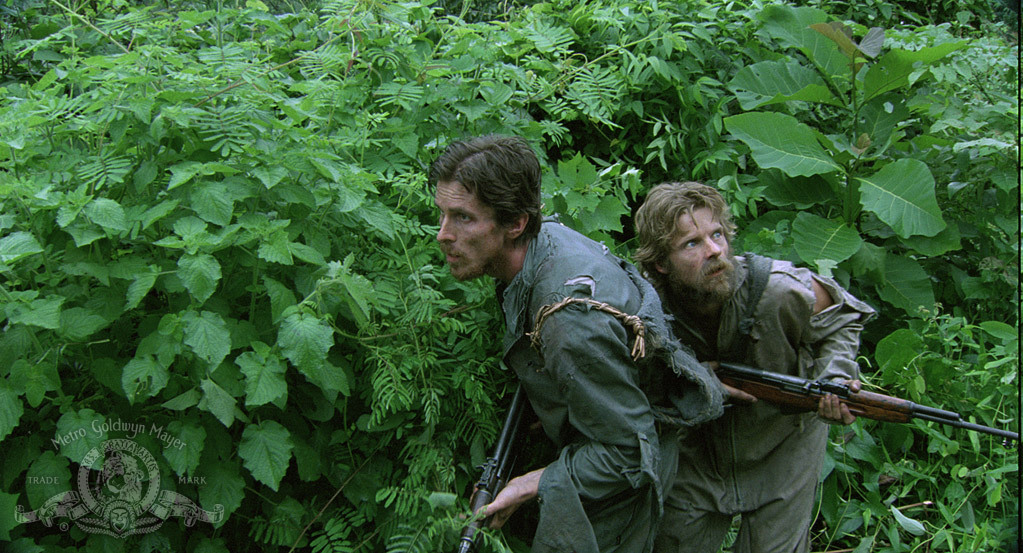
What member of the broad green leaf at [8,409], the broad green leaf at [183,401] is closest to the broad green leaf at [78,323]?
the broad green leaf at [8,409]

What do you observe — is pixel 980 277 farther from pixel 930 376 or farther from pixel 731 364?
pixel 731 364

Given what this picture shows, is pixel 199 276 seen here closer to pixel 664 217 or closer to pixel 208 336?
pixel 208 336

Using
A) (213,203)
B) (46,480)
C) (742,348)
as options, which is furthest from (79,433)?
(742,348)

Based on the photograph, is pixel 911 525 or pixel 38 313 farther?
pixel 911 525

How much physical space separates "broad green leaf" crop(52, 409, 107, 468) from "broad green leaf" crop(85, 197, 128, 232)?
59 cm

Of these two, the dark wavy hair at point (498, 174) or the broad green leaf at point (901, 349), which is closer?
the dark wavy hair at point (498, 174)

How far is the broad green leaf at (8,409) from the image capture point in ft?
7.67

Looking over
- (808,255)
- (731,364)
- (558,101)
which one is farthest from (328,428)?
(808,255)

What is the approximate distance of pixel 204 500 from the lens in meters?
2.58

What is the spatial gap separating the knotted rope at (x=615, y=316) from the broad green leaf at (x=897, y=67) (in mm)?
2740

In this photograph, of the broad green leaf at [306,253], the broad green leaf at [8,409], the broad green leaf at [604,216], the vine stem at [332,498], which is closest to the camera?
the broad green leaf at [8,409]

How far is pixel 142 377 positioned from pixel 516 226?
1.25 metres

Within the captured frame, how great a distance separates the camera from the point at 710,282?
2846 millimetres

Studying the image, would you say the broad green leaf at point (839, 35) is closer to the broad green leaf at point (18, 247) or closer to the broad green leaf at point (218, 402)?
the broad green leaf at point (218, 402)
